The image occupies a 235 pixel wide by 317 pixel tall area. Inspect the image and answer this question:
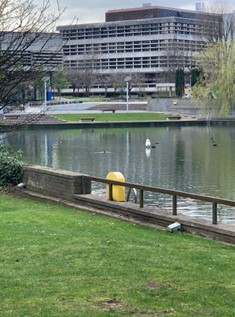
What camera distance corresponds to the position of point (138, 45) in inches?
5138

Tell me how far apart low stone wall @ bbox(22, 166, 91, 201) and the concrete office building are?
102 m

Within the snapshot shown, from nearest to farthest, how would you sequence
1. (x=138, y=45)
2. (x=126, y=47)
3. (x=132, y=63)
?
(x=132, y=63) → (x=138, y=45) → (x=126, y=47)

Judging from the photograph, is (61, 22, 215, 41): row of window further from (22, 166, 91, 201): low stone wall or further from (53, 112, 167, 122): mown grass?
(22, 166, 91, 201): low stone wall

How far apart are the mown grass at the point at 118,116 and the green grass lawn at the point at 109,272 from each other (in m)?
62.4

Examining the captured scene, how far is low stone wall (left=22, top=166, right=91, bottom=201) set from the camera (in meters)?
15.0

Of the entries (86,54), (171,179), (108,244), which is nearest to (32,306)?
(108,244)

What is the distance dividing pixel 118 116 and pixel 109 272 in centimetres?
6822

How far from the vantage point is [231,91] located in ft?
210

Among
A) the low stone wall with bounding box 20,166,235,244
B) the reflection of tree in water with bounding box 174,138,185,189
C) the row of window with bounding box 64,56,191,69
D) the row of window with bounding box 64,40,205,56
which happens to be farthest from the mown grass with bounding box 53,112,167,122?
the low stone wall with bounding box 20,166,235,244

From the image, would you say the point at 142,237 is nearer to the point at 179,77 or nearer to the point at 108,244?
the point at 108,244

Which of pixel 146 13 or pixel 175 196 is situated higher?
pixel 146 13

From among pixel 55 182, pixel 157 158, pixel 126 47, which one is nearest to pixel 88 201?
pixel 55 182

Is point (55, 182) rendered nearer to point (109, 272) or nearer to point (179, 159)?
point (109, 272)

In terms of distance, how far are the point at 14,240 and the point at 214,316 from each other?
466 cm
